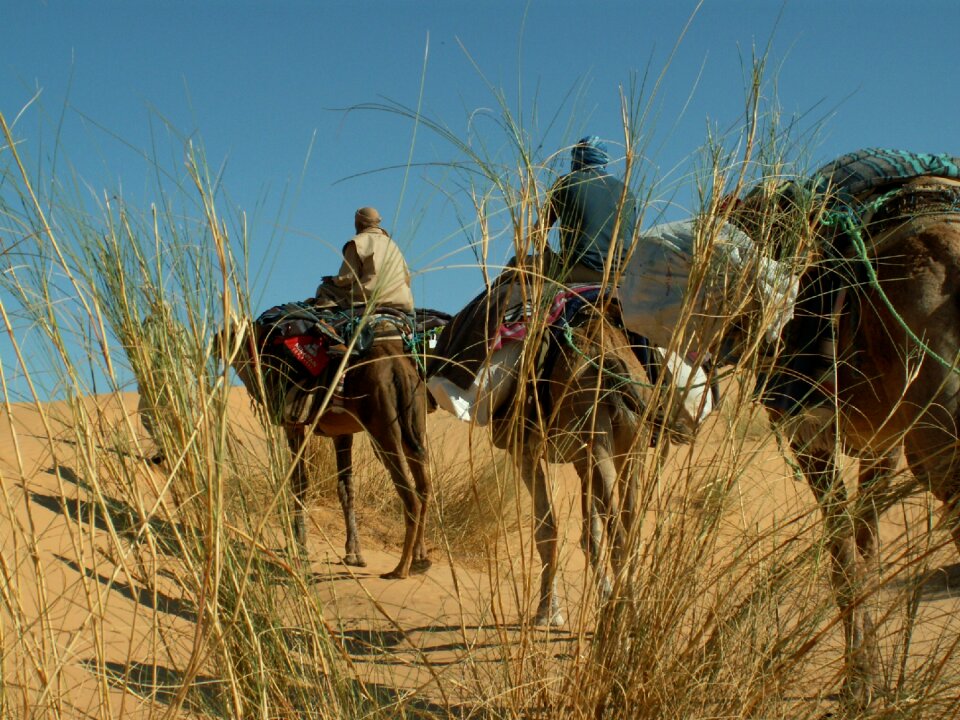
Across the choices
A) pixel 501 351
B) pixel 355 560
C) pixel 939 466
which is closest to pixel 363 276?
pixel 501 351

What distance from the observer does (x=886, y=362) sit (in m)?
3.29

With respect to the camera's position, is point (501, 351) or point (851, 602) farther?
point (501, 351)

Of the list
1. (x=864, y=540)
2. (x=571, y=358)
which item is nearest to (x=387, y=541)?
(x=571, y=358)

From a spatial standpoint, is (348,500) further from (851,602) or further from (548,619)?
(851,602)

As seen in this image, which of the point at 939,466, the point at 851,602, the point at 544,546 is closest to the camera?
the point at 851,602

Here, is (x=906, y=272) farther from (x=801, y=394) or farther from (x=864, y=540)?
(x=864, y=540)

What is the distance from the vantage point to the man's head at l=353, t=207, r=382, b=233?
7.39 metres

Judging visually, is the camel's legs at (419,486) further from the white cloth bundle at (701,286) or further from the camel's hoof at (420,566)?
the white cloth bundle at (701,286)

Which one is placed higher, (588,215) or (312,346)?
(312,346)

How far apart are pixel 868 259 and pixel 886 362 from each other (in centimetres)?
37

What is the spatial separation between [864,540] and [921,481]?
4.43 ft

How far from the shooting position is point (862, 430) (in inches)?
141

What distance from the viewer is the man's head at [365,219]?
7395 mm

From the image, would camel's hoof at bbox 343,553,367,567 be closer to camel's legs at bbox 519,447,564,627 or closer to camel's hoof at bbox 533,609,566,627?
camel's legs at bbox 519,447,564,627
